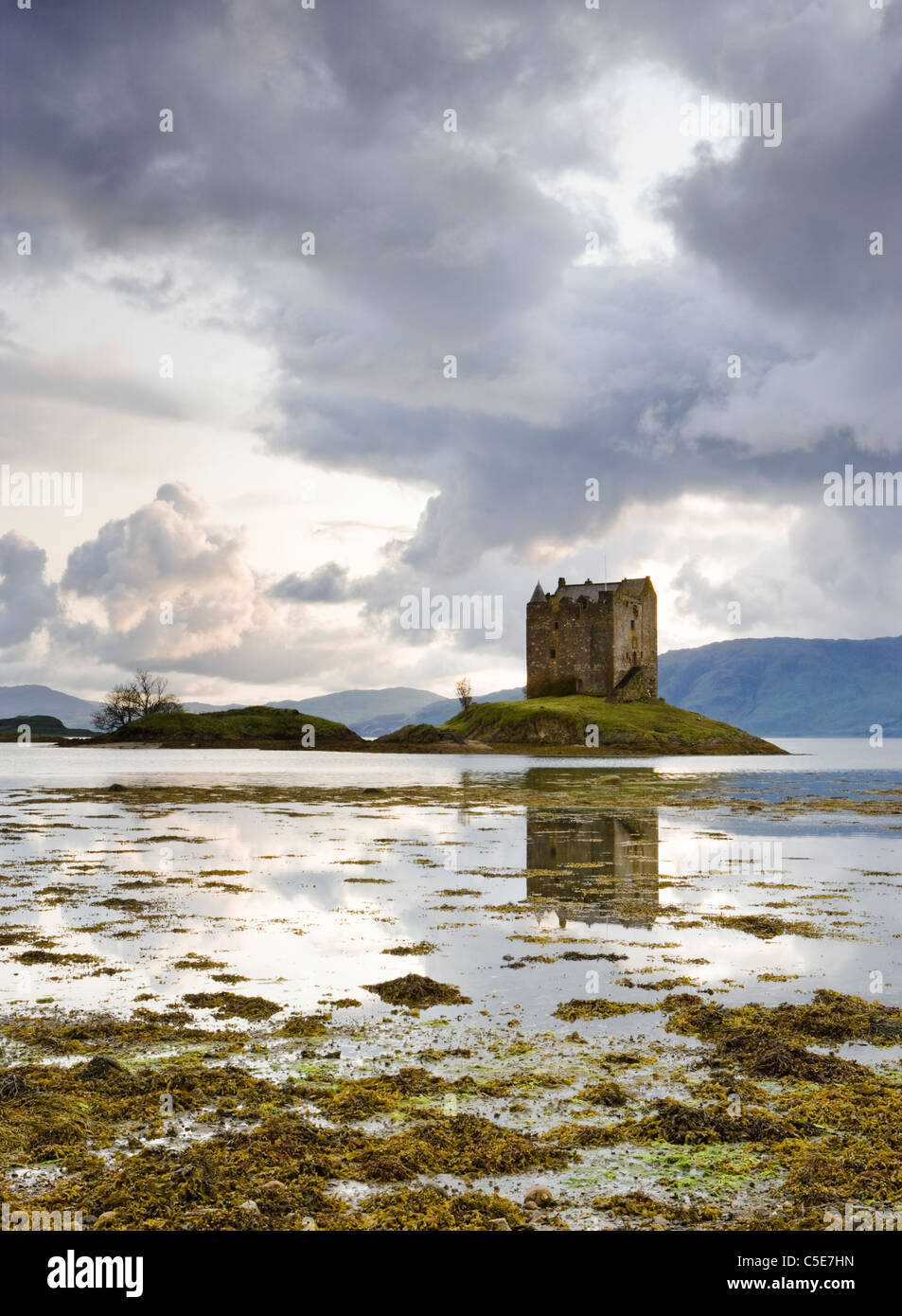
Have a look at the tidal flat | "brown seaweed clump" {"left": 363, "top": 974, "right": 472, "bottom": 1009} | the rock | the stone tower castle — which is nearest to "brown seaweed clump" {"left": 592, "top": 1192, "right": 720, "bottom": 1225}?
the tidal flat

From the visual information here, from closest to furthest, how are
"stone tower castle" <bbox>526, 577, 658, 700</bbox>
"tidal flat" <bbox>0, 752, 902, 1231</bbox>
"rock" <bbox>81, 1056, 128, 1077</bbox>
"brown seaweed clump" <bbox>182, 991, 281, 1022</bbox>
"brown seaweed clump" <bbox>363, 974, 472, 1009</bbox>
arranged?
"tidal flat" <bbox>0, 752, 902, 1231</bbox> → "rock" <bbox>81, 1056, 128, 1077</bbox> → "brown seaweed clump" <bbox>182, 991, 281, 1022</bbox> → "brown seaweed clump" <bbox>363, 974, 472, 1009</bbox> → "stone tower castle" <bbox>526, 577, 658, 700</bbox>

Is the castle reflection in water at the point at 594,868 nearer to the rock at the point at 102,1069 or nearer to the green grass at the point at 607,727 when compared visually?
the rock at the point at 102,1069

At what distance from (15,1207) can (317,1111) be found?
7.93ft

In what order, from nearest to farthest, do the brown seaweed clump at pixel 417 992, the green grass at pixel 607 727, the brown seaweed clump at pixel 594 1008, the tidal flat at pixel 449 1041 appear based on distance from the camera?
1. the tidal flat at pixel 449 1041
2. the brown seaweed clump at pixel 594 1008
3. the brown seaweed clump at pixel 417 992
4. the green grass at pixel 607 727

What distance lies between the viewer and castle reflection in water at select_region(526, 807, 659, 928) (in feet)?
56.5

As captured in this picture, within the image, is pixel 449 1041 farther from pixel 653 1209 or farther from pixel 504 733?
pixel 504 733

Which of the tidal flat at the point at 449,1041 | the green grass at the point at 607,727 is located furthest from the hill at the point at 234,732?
the tidal flat at the point at 449,1041

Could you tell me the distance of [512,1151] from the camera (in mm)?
6965

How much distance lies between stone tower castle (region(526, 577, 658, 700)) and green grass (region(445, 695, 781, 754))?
543 centimetres

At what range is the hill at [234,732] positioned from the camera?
16075 cm

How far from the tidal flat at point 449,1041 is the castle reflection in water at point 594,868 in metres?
0.16

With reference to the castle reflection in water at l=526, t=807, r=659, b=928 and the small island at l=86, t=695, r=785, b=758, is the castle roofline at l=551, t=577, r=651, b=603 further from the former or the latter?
the castle reflection in water at l=526, t=807, r=659, b=928
